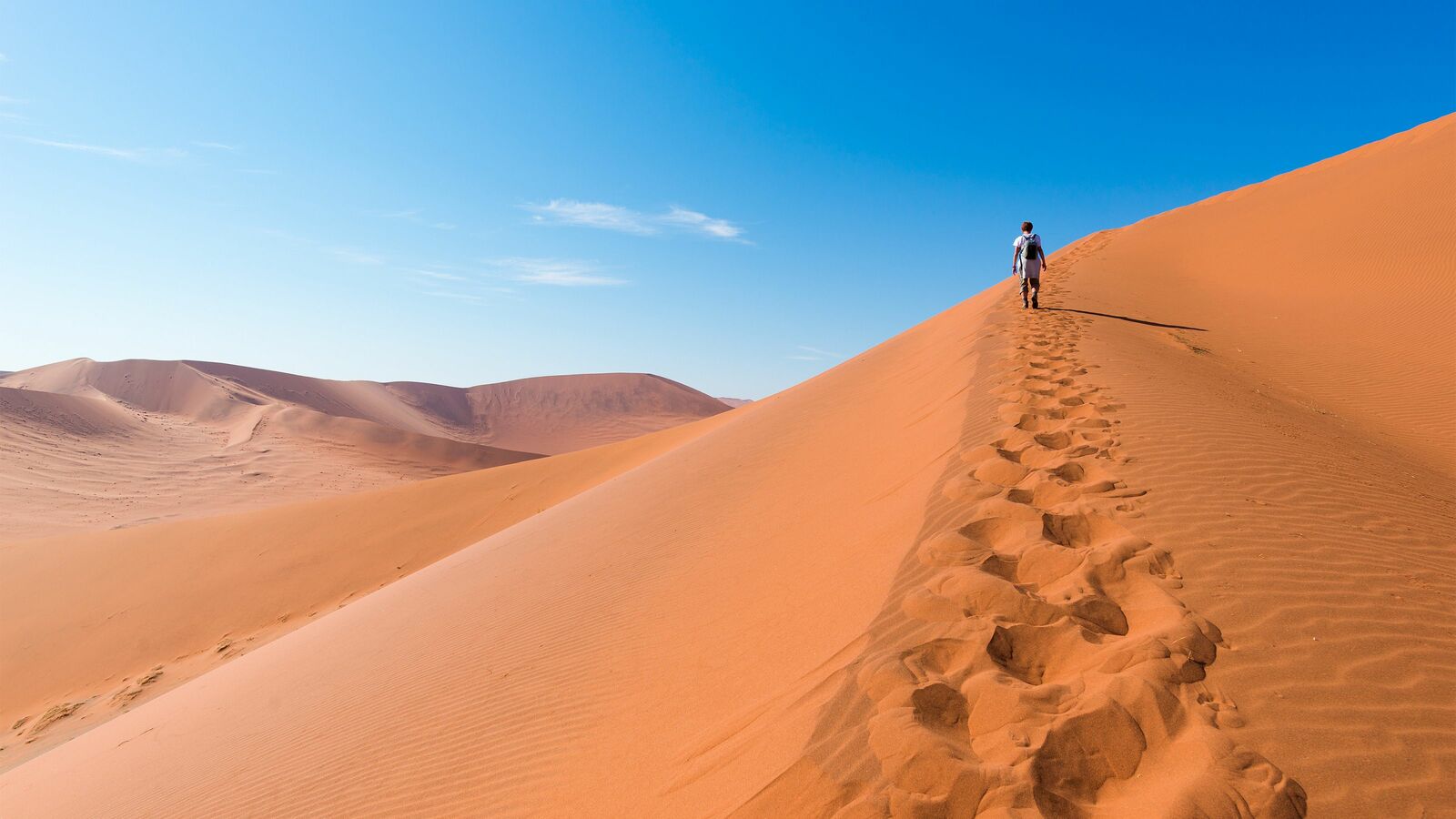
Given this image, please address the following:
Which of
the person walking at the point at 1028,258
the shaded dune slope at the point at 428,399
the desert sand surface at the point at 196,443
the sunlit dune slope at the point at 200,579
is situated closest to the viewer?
the sunlit dune slope at the point at 200,579

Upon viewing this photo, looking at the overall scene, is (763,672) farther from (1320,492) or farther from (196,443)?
(196,443)

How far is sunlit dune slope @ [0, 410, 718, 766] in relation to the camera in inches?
387

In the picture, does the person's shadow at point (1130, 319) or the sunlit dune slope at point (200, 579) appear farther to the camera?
the person's shadow at point (1130, 319)

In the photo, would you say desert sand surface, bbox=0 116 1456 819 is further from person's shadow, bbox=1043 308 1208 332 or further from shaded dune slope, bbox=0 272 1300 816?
person's shadow, bbox=1043 308 1208 332

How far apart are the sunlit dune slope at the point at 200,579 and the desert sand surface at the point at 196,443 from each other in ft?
Result: 27.5

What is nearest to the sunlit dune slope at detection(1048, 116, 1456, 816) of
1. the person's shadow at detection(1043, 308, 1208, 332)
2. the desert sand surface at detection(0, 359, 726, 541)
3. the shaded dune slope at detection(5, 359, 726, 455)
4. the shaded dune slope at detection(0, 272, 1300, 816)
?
the person's shadow at detection(1043, 308, 1208, 332)

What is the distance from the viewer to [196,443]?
115ft

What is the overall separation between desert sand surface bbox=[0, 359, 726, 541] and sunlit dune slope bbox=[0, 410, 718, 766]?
27.5ft

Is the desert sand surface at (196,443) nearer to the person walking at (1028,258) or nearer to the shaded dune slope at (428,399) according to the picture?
the shaded dune slope at (428,399)

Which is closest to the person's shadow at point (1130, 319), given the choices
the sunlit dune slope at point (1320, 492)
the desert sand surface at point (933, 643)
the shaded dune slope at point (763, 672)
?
the sunlit dune slope at point (1320, 492)

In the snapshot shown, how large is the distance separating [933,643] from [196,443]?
43180mm

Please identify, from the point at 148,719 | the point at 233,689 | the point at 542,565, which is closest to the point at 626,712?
the point at 542,565

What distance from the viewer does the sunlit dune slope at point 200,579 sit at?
984 centimetres

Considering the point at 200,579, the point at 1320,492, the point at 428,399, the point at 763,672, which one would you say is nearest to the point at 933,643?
the point at 763,672
